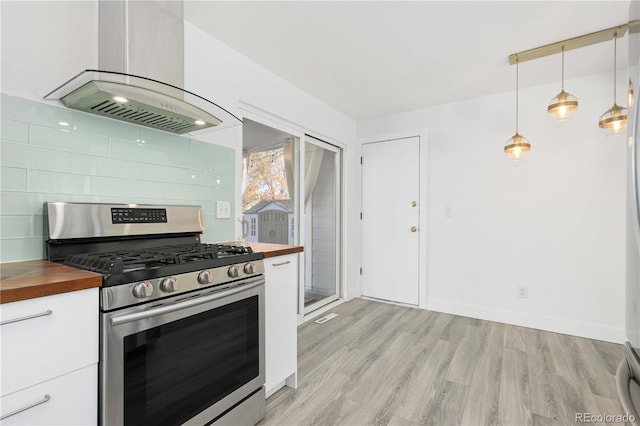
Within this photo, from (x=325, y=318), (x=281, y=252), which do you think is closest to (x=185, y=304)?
(x=281, y=252)

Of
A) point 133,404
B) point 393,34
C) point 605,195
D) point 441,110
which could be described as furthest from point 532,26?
point 133,404

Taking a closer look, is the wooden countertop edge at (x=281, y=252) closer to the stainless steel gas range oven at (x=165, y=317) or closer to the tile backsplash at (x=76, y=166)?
the stainless steel gas range oven at (x=165, y=317)

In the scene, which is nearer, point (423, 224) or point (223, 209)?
point (223, 209)

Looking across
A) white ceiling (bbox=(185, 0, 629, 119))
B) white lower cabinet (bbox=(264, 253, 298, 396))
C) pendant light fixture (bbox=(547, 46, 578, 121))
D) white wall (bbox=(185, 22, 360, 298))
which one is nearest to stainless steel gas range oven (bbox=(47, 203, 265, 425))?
white lower cabinet (bbox=(264, 253, 298, 396))

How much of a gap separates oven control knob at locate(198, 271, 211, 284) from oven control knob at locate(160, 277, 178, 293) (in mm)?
A: 110

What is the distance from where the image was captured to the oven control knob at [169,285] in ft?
3.86

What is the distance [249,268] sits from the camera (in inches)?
62.1

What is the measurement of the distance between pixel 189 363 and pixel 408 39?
245 centimetres

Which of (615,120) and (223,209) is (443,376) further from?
(615,120)

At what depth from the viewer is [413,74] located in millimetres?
2795

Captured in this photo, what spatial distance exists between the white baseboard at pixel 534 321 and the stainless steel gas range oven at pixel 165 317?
2574mm

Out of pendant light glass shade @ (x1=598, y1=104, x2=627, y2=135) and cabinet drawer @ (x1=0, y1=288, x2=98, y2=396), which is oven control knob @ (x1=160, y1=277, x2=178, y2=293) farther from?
pendant light glass shade @ (x1=598, y1=104, x2=627, y2=135)

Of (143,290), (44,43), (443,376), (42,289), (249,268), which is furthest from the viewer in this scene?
(443,376)

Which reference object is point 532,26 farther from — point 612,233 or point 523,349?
point 523,349
